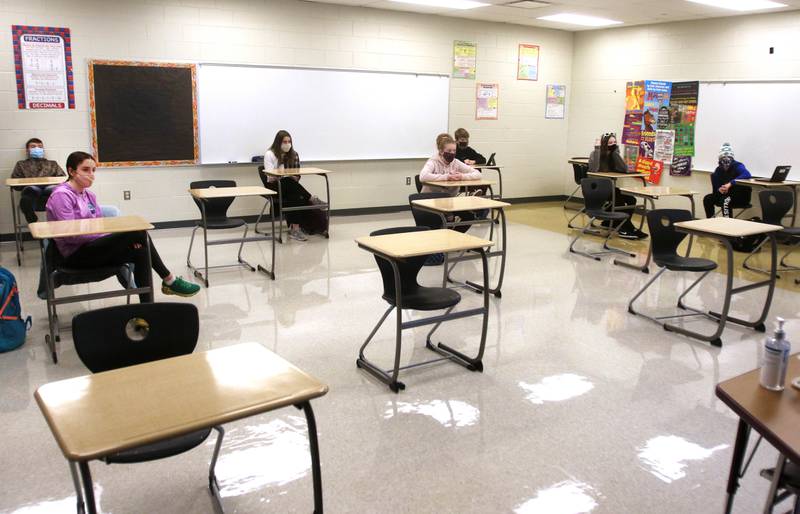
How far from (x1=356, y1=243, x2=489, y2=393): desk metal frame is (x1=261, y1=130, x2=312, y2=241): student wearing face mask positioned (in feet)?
12.0

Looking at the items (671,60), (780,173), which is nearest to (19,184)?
(780,173)

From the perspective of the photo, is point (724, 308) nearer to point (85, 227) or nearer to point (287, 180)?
point (85, 227)

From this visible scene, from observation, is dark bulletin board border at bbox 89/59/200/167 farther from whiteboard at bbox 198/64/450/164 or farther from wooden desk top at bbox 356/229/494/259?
wooden desk top at bbox 356/229/494/259

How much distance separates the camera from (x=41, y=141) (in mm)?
6766

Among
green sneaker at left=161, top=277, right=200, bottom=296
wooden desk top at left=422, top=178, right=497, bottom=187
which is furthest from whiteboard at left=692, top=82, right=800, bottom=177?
green sneaker at left=161, top=277, right=200, bottom=296

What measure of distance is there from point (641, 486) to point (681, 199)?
285 inches

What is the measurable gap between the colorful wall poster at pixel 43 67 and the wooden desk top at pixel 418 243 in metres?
4.97

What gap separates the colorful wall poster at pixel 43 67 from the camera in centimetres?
657

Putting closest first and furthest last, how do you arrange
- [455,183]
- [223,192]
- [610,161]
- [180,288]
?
[180,288] < [223,192] < [455,183] < [610,161]

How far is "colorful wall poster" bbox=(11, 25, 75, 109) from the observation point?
657 centimetres

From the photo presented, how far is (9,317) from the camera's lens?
3818mm

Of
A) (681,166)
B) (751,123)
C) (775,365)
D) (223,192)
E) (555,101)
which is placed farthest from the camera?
(555,101)

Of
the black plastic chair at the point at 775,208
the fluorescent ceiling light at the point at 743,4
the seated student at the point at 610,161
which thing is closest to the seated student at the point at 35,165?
the seated student at the point at 610,161

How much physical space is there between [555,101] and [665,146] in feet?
7.18
